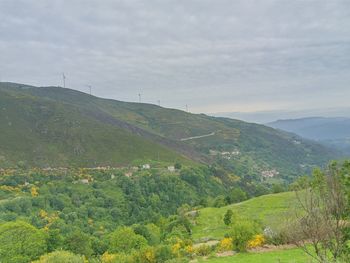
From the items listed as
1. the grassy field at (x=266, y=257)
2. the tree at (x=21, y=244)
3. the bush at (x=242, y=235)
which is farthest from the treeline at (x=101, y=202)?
the grassy field at (x=266, y=257)

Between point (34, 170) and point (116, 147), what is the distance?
5105cm

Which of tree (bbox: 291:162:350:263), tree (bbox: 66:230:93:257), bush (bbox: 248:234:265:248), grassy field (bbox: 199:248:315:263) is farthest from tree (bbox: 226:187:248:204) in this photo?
tree (bbox: 291:162:350:263)

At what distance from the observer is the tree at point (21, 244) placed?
5025cm

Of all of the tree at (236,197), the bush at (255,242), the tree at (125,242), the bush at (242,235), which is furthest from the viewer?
the tree at (236,197)

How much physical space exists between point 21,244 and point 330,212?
47.1 metres

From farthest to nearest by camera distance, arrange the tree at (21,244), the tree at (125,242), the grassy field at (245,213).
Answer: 1. the grassy field at (245,213)
2. the tree at (21,244)
3. the tree at (125,242)

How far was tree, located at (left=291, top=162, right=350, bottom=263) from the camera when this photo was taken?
1662cm

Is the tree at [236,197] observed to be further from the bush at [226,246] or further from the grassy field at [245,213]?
the bush at [226,246]

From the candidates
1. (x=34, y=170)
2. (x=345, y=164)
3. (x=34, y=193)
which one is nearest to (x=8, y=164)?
(x=34, y=170)

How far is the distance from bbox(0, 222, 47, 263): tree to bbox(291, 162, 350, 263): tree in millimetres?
43378

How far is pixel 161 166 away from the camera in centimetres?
16775

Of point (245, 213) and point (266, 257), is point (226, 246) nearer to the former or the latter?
point (266, 257)

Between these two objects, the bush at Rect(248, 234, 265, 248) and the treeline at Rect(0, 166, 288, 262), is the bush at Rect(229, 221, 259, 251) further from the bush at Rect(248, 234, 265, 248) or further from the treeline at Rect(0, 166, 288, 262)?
the treeline at Rect(0, 166, 288, 262)

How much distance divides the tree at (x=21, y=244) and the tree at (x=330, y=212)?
142 ft
